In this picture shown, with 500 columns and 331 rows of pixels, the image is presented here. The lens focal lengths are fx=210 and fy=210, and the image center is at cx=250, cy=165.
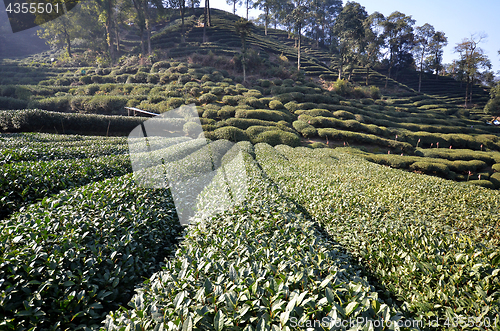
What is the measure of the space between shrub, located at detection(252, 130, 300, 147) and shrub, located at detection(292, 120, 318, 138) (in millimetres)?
2964

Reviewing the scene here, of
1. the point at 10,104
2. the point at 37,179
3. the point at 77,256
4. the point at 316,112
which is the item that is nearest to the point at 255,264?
the point at 77,256

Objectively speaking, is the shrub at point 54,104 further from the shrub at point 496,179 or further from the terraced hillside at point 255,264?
the shrub at point 496,179

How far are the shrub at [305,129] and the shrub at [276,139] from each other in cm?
296

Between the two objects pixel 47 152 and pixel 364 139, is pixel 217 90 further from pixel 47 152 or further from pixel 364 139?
pixel 47 152

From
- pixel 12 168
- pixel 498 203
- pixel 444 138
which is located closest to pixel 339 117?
pixel 444 138

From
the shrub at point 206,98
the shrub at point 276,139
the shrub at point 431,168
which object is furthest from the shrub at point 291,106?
the shrub at point 431,168

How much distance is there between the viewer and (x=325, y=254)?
2461mm

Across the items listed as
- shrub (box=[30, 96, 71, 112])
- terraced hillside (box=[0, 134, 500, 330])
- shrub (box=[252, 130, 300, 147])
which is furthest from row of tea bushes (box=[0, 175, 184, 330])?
shrub (box=[30, 96, 71, 112])

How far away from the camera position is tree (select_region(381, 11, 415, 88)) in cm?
4525

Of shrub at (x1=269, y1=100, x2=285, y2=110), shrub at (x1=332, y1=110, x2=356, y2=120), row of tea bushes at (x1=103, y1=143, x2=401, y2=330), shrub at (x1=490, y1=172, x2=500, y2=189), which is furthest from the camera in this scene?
shrub at (x1=269, y1=100, x2=285, y2=110)

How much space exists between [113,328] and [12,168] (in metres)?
6.67

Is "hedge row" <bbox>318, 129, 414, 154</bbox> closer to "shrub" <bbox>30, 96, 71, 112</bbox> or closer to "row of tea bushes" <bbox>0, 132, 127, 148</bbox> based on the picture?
"row of tea bushes" <bbox>0, 132, 127, 148</bbox>

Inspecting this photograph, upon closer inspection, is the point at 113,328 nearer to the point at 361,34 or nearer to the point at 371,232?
the point at 371,232

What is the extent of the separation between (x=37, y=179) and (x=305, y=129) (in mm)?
20353
